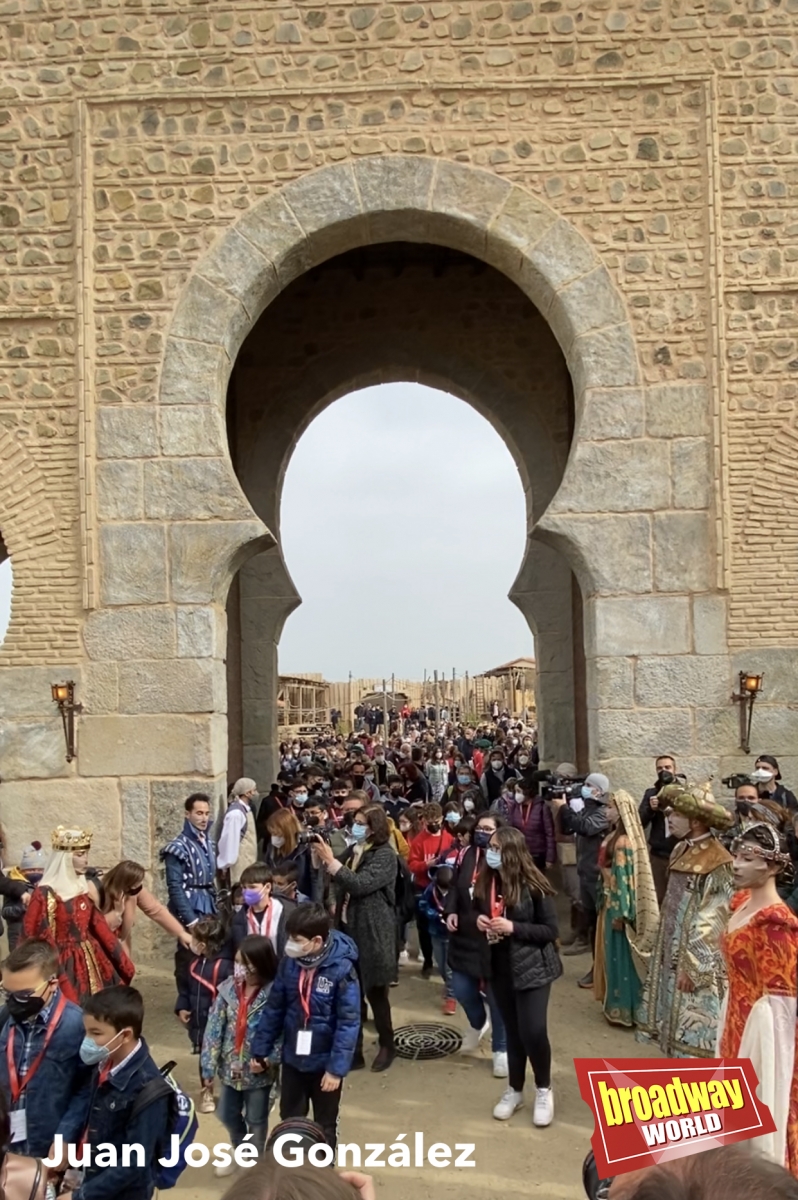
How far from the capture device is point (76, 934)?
417 cm

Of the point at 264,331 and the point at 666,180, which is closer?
the point at 666,180

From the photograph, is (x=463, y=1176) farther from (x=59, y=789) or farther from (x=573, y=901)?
(x=59, y=789)

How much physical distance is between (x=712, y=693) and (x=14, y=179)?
7010mm

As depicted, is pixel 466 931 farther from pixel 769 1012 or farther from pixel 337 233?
pixel 337 233

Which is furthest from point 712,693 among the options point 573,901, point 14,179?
point 14,179

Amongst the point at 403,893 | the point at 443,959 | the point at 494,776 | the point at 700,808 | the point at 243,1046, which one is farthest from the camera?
the point at 494,776

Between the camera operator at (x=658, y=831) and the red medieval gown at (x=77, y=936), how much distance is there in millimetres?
3493

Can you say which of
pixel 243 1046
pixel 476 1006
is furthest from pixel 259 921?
pixel 476 1006

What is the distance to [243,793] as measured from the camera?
25.6 ft

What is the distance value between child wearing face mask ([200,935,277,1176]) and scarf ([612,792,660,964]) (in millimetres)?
2470

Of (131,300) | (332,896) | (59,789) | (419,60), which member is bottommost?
(332,896)

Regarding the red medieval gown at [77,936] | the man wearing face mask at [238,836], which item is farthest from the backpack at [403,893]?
the red medieval gown at [77,936]

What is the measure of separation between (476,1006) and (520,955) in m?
1.07

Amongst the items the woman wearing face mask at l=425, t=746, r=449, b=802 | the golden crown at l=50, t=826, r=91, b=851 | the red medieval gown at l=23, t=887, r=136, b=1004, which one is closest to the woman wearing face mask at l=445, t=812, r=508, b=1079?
the red medieval gown at l=23, t=887, r=136, b=1004
